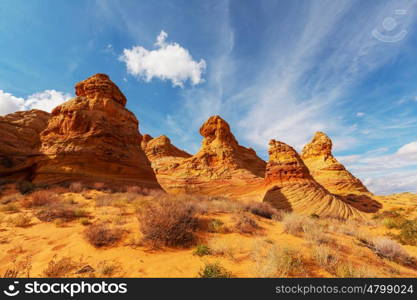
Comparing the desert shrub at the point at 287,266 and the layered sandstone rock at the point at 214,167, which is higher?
the layered sandstone rock at the point at 214,167

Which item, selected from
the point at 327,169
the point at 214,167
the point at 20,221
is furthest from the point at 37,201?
the point at 327,169

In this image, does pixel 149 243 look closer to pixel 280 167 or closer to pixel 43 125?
pixel 280 167

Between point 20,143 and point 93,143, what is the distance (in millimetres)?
9630

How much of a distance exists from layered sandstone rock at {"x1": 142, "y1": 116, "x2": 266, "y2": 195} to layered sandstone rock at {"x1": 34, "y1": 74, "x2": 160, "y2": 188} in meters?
10.1

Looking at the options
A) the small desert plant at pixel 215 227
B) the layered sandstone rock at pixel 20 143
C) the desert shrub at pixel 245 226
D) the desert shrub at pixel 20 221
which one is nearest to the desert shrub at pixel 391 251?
the desert shrub at pixel 245 226

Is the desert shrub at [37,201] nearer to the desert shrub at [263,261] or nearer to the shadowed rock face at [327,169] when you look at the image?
the desert shrub at [263,261]

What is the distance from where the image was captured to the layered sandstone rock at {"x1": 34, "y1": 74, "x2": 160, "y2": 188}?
12.9m

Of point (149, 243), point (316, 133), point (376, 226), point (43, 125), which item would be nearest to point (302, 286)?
point (149, 243)

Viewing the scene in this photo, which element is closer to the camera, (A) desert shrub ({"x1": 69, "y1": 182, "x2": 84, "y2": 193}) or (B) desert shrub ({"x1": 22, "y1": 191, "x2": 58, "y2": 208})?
(B) desert shrub ({"x1": 22, "y1": 191, "x2": 58, "y2": 208})

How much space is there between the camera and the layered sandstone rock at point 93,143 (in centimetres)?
1287

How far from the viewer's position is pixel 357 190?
26.2 meters

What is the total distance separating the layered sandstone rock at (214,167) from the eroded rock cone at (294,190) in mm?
5512

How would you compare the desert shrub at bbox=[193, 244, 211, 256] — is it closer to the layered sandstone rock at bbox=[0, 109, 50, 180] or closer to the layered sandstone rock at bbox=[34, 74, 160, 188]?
the layered sandstone rock at bbox=[34, 74, 160, 188]

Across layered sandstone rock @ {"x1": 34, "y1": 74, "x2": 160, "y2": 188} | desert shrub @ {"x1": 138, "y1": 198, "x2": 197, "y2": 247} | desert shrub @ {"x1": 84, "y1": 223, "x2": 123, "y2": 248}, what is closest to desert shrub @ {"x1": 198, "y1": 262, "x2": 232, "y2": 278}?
desert shrub @ {"x1": 138, "y1": 198, "x2": 197, "y2": 247}
